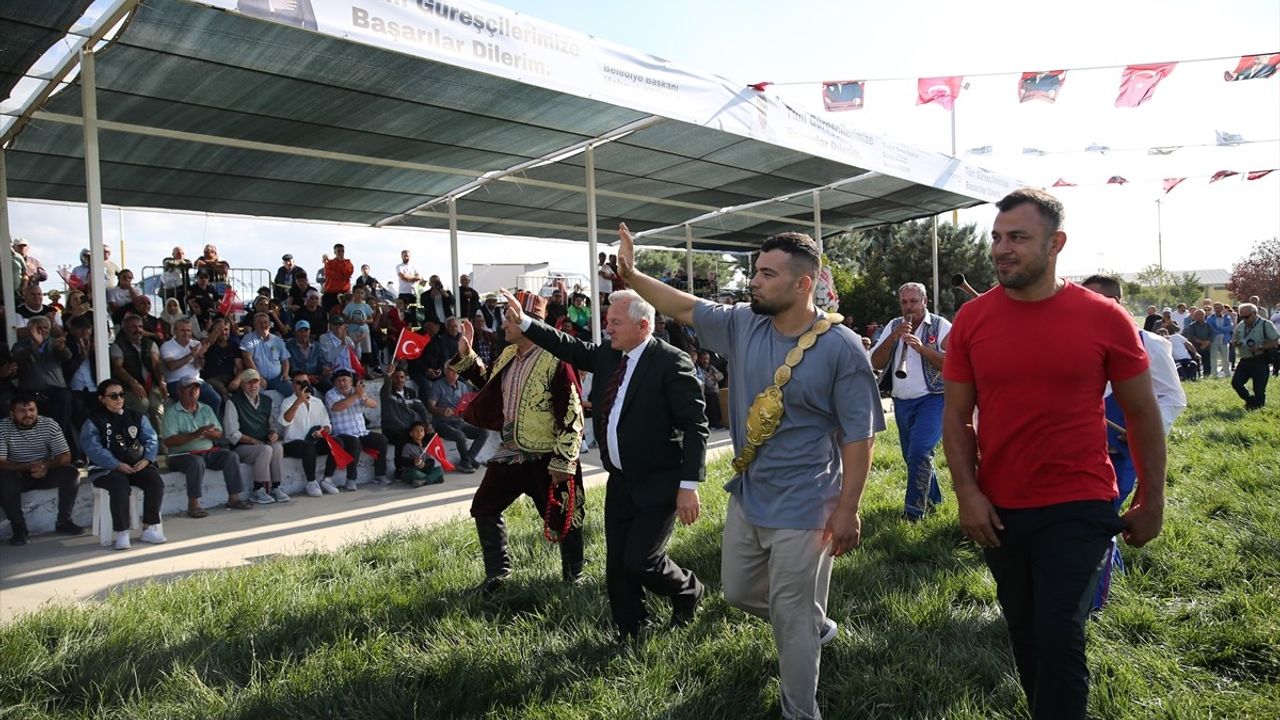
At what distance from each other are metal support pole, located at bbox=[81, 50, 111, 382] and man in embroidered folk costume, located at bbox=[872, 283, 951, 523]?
6294mm

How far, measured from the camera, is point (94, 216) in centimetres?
697

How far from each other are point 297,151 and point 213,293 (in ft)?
12.5

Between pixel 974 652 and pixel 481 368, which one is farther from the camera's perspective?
pixel 481 368

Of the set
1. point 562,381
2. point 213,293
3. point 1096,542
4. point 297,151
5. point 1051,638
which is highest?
point 297,151

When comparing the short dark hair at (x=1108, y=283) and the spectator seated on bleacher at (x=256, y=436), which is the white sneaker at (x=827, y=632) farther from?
the spectator seated on bleacher at (x=256, y=436)

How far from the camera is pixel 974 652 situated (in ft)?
12.1

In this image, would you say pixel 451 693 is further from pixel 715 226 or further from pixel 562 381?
pixel 715 226

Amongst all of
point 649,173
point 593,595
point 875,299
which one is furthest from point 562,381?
point 875,299

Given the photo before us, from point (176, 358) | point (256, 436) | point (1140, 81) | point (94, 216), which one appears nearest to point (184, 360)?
point (176, 358)

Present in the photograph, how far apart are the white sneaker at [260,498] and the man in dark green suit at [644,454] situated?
213 inches

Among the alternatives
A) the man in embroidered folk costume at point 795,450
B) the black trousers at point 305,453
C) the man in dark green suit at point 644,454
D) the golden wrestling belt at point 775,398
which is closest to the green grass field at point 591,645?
the man in dark green suit at point 644,454

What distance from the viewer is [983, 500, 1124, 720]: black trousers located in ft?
8.30

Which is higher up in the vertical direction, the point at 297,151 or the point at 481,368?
the point at 297,151

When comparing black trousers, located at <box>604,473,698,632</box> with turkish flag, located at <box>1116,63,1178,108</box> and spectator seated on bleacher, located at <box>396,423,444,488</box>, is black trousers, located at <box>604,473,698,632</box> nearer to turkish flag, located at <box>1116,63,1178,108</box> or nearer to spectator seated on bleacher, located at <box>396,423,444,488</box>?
spectator seated on bleacher, located at <box>396,423,444,488</box>
